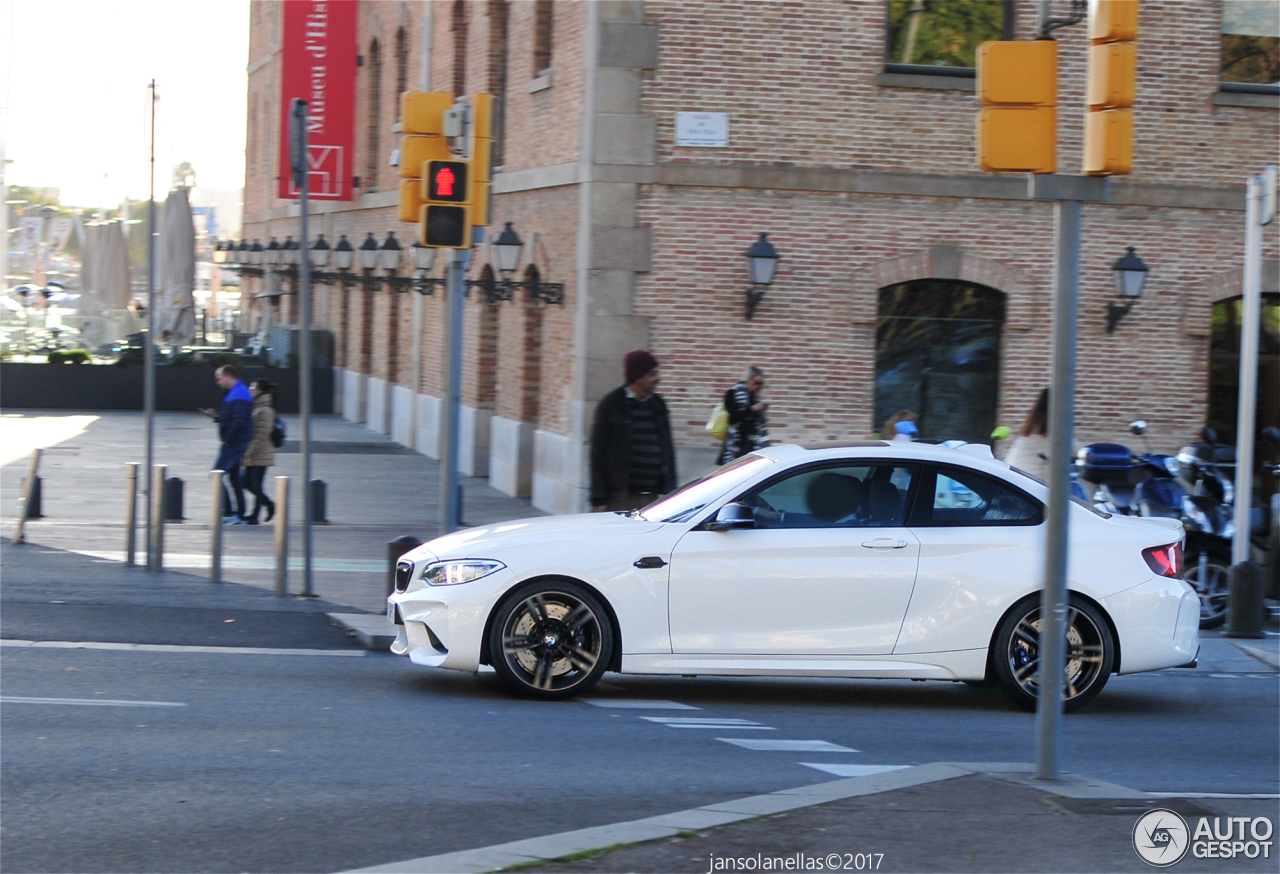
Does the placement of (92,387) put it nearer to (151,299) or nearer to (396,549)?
(151,299)

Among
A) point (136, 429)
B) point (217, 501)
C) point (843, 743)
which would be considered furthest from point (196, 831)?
point (136, 429)

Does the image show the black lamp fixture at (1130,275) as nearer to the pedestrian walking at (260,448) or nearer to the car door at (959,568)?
the car door at (959,568)

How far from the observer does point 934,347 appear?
17.1m

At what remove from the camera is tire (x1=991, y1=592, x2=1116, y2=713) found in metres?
8.41

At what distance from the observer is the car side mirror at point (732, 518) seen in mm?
8266

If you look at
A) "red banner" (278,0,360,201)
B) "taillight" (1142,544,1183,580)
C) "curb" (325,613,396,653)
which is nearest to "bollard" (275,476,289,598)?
"curb" (325,613,396,653)

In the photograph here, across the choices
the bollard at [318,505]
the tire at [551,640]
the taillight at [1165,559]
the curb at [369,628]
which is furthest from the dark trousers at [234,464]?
the taillight at [1165,559]

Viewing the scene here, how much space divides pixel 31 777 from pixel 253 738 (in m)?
1.14

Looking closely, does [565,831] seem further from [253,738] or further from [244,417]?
[244,417]

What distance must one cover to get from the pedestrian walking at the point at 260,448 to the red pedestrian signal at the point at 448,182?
7159 mm

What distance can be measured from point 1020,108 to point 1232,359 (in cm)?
1293

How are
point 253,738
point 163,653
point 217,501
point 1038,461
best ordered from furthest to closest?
point 217,501, point 1038,461, point 163,653, point 253,738

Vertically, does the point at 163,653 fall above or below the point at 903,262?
below

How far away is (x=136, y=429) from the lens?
2909 centimetres
